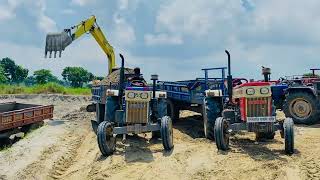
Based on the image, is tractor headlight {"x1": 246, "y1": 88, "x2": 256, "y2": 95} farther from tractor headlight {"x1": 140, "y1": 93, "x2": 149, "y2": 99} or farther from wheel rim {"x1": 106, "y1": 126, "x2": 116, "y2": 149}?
wheel rim {"x1": 106, "y1": 126, "x2": 116, "y2": 149}

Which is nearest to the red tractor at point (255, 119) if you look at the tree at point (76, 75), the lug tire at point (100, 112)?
the lug tire at point (100, 112)

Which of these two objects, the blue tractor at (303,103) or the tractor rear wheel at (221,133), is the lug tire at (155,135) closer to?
the tractor rear wheel at (221,133)

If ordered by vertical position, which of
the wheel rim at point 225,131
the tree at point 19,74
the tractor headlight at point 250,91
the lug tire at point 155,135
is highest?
the tree at point 19,74

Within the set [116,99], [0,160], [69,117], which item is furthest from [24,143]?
[69,117]

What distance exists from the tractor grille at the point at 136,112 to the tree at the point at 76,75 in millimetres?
65675

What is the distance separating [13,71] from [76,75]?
11490 millimetres

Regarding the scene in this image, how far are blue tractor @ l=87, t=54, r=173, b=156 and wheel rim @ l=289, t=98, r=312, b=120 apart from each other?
4.80 metres

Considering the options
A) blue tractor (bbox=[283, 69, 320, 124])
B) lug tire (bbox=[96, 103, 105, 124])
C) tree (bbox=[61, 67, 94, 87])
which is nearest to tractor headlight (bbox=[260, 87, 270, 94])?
blue tractor (bbox=[283, 69, 320, 124])

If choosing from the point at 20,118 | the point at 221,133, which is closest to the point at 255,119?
the point at 221,133

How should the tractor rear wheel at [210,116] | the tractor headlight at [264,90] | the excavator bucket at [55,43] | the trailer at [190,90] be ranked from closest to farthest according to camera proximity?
the tractor headlight at [264,90], the tractor rear wheel at [210,116], the trailer at [190,90], the excavator bucket at [55,43]

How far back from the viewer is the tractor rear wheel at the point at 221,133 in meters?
9.89

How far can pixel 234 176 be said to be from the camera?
8.30 metres

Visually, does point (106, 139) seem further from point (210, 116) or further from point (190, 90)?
point (190, 90)

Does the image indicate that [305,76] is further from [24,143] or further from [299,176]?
[24,143]
